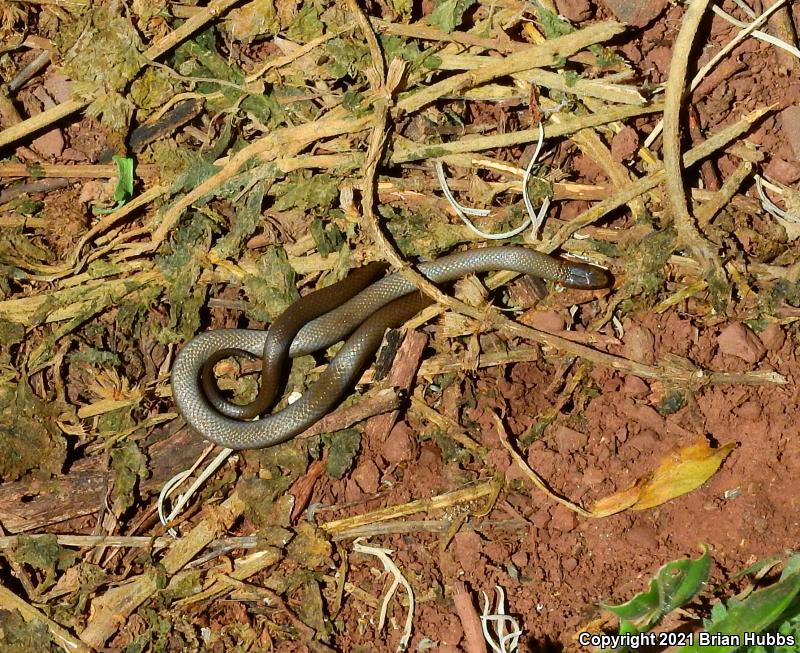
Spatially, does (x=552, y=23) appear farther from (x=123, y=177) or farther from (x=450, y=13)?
(x=123, y=177)

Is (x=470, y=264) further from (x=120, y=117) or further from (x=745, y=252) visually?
(x=120, y=117)

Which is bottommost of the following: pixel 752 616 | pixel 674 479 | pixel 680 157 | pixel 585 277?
pixel 752 616

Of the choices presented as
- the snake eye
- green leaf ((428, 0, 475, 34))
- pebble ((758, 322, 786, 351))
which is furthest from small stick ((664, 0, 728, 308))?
green leaf ((428, 0, 475, 34))

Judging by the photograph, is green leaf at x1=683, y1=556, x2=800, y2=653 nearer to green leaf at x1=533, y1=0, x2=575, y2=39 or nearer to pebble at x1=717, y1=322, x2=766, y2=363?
pebble at x1=717, y1=322, x2=766, y2=363

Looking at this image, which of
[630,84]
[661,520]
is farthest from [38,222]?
[661,520]

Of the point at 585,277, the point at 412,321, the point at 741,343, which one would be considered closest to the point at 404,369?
the point at 412,321
